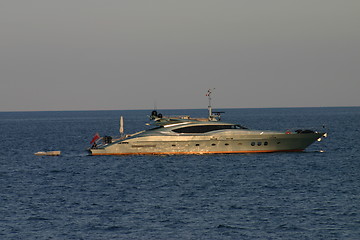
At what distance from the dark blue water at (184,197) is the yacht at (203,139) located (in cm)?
106

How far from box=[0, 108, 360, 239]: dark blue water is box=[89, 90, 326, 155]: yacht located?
3.46ft

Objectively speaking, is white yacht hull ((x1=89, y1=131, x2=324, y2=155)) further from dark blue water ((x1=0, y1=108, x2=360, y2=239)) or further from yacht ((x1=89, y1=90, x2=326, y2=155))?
dark blue water ((x1=0, y1=108, x2=360, y2=239))

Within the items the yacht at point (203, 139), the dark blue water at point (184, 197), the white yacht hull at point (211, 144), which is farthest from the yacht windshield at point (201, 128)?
the dark blue water at point (184, 197)

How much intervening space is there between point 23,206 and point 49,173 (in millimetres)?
16817

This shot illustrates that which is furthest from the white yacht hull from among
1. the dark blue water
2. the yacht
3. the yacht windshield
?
the dark blue water

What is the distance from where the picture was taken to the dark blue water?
101 ft

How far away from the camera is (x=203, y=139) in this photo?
207 feet

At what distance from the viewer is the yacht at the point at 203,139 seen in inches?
2474

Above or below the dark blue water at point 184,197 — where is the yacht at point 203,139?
above

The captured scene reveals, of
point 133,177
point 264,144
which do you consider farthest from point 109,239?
point 264,144

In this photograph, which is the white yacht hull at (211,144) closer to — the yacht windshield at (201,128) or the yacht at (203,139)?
the yacht at (203,139)

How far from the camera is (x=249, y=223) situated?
Result: 32031 millimetres

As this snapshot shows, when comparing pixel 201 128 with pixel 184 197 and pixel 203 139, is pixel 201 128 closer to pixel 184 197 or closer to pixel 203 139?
pixel 203 139

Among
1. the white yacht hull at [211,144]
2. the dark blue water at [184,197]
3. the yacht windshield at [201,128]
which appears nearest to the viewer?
the dark blue water at [184,197]
